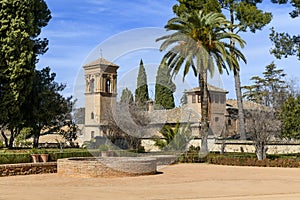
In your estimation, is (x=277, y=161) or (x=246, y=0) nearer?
(x=277, y=161)

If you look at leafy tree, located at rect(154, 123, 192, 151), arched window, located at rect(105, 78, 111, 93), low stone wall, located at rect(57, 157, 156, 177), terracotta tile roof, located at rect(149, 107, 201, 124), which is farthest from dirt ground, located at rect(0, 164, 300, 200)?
terracotta tile roof, located at rect(149, 107, 201, 124)

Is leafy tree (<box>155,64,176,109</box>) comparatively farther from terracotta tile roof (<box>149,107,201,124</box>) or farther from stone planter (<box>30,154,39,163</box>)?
stone planter (<box>30,154,39,163</box>)

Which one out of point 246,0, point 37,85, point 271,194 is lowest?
point 271,194

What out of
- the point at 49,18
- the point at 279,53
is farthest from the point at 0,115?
the point at 279,53

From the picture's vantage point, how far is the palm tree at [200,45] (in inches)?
1095

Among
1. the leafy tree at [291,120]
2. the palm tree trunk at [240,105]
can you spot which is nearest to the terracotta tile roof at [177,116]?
the palm tree trunk at [240,105]

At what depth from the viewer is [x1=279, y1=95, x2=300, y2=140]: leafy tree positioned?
84.5ft

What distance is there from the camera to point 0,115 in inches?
945

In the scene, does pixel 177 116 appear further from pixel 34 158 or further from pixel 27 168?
pixel 27 168

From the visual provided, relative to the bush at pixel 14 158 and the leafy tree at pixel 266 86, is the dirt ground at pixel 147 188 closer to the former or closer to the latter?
the bush at pixel 14 158

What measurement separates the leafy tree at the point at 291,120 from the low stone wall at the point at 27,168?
47.0ft

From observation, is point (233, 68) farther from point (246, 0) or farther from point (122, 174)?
point (122, 174)

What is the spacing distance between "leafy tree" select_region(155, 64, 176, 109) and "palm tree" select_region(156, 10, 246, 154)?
640mm

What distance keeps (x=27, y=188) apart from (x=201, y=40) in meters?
17.8
